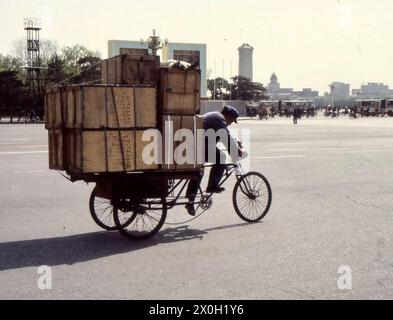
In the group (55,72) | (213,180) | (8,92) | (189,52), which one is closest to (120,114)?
(213,180)

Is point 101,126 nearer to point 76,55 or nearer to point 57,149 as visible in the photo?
point 57,149

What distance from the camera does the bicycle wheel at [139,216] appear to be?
23.5ft

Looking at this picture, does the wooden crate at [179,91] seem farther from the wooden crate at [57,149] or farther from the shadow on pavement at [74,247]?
the shadow on pavement at [74,247]

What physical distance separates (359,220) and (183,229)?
2.78 m

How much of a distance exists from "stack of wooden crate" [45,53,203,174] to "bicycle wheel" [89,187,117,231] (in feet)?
2.74

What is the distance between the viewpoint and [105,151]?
22.5 feet

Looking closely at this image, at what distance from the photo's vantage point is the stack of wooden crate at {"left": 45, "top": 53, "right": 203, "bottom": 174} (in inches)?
267

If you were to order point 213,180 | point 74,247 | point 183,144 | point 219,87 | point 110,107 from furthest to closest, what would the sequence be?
1. point 219,87
2. point 213,180
3. point 183,144
4. point 110,107
5. point 74,247

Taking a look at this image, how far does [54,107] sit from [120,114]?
3.37ft

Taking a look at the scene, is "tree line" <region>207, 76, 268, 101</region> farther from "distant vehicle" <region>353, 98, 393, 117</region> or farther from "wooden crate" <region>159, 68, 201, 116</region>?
"wooden crate" <region>159, 68, 201, 116</region>

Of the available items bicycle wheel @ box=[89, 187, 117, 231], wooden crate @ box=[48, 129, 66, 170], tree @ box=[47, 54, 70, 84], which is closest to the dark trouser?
bicycle wheel @ box=[89, 187, 117, 231]

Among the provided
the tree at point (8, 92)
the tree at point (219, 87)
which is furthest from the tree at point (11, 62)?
the tree at point (219, 87)

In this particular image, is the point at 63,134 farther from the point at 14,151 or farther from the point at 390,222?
the point at 14,151

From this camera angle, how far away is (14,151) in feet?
65.7
